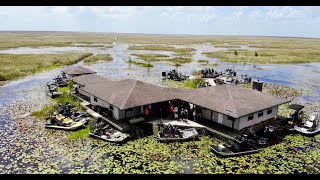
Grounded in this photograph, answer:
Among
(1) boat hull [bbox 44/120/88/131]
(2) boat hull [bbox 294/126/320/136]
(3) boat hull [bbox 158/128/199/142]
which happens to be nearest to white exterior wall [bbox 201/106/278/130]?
(2) boat hull [bbox 294/126/320/136]

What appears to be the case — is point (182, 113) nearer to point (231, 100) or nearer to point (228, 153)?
point (231, 100)

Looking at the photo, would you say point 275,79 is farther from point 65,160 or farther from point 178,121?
point 65,160

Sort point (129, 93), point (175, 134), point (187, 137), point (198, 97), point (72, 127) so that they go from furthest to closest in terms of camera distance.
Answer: point (198, 97) → point (129, 93) → point (72, 127) → point (175, 134) → point (187, 137)

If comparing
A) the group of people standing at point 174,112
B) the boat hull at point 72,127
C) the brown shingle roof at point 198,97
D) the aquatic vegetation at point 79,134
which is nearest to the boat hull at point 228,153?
the brown shingle roof at point 198,97

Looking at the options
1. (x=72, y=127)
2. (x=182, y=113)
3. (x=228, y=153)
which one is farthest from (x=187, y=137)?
(x=72, y=127)

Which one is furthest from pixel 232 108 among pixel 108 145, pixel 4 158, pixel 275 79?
pixel 275 79

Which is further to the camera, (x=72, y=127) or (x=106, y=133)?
(x=72, y=127)

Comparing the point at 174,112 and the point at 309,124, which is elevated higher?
the point at 174,112
